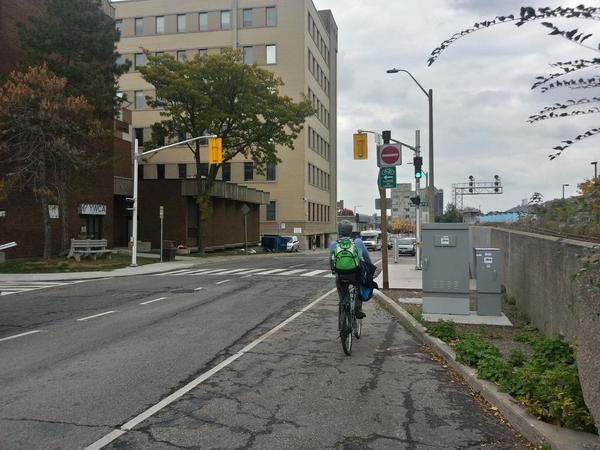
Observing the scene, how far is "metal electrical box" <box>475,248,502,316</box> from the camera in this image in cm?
1033

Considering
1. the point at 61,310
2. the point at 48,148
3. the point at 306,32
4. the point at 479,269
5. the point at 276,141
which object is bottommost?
the point at 61,310

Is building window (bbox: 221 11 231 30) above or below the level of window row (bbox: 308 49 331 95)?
above

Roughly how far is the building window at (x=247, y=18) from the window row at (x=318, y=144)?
1357 centimetres

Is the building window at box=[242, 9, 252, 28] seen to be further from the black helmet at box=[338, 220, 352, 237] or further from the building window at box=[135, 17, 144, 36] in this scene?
the black helmet at box=[338, 220, 352, 237]

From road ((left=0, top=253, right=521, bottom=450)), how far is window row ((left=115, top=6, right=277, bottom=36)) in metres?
56.1

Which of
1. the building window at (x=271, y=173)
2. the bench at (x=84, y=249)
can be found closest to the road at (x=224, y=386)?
the bench at (x=84, y=249)

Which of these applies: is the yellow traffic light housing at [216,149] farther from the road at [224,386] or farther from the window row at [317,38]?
the window row at [317,38]

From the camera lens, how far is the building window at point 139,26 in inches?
2549

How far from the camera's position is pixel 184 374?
673cm

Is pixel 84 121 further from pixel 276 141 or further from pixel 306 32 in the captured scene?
pixel 306 32

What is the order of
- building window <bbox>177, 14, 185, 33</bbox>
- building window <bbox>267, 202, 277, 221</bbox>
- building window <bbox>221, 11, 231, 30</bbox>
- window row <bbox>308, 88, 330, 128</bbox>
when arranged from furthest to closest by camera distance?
1. window row <bbox>308, 88, 330, 128</bbox>
2. building window <bbox>177, 14, 185, 33</bbox>
3. building window <bbox>267, 202, 277, 221</bbox>
4. building window <bbox>221, 11, 231, 30</bbox>

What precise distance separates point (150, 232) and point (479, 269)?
115 feet

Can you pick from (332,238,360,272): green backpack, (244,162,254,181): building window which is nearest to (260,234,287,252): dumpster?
(244,162,254,181): building window

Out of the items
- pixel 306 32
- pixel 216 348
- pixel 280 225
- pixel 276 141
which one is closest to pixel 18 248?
pixel 276 141
